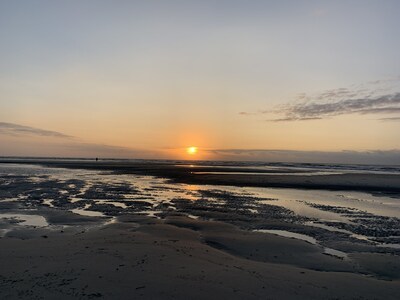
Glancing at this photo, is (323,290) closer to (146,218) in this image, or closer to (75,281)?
(75,281)

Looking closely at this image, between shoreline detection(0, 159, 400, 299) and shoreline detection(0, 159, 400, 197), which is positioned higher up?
shoreline detection(0, 159, 400, 197)

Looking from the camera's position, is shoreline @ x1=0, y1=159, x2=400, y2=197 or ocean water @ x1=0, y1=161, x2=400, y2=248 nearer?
ocean water @ x1=0, y1=161, x2=400, y2=248

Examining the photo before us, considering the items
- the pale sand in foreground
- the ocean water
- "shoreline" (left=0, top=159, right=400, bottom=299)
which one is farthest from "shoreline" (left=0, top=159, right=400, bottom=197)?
the pale sand in foreground

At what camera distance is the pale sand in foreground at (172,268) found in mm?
8258

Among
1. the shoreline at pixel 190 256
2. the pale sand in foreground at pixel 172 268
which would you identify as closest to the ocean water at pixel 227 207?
the shoreline at pixel 190 256

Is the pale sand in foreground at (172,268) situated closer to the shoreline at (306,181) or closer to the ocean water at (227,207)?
the ocean water at (227,207)

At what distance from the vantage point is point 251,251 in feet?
41.0

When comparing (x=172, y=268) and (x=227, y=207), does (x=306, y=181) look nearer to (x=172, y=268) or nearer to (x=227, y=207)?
(x=227, y=207)

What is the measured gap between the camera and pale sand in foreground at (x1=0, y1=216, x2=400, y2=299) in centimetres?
826

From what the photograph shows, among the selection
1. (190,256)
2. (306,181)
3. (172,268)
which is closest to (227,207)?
(190,256)

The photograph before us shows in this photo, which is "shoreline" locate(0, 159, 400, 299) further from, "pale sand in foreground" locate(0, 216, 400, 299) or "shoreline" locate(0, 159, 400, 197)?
"shoreline" locate(0, 159, 400, 197)

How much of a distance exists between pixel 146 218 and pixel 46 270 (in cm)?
907

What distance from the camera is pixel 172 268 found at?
32.3ft

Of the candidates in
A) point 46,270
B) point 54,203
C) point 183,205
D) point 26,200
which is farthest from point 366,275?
point 26,200
